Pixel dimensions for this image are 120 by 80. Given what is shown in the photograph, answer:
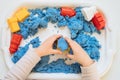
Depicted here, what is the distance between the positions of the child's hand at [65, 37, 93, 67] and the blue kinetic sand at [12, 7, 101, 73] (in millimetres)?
20

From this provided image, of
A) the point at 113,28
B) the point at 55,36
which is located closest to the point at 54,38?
the point at 55,36

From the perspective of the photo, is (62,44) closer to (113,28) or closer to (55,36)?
(55,36)

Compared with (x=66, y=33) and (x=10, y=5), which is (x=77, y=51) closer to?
(x=66, y=33)

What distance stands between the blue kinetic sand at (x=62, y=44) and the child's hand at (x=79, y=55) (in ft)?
0.04

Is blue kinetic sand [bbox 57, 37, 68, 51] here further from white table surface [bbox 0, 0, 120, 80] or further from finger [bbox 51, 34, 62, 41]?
white table surface [bbox 0, 0, 120, 80]

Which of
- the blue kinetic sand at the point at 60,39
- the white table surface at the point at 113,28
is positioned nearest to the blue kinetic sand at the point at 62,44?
the blue kinetic sand at the point at 60,39

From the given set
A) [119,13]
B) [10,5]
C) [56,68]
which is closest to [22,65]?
[56,68]

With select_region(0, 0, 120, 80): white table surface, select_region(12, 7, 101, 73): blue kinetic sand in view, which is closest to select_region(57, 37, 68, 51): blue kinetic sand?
select_region(12, 7, 101, 73): blue kinetic sand

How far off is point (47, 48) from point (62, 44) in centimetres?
5

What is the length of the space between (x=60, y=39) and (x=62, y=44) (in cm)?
2

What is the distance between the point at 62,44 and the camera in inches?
34.0

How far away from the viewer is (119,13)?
92 cm

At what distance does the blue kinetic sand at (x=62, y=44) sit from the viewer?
0.86m

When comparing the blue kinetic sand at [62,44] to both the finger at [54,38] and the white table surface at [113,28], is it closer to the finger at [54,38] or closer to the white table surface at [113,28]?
the finger at [54,38]
